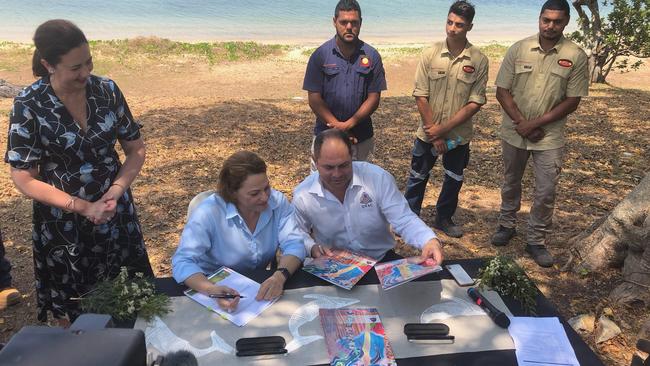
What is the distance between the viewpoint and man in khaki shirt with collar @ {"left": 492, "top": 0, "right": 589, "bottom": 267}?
12.5ft

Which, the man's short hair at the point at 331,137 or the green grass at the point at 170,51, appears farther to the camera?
the green grass at the point at 170,51

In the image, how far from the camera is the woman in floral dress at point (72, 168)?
243 cm

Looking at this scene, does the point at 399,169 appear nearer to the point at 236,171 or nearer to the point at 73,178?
the point at 236,171

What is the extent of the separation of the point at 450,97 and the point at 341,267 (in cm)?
241

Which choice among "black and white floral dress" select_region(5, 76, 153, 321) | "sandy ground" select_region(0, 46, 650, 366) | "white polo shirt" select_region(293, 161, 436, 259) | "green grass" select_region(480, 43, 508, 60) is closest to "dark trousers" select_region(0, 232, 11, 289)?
"sandy ground" select_region(0, 46, 650, 366)

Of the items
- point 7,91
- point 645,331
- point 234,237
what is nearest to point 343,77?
point 234,237

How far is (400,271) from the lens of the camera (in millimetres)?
2266

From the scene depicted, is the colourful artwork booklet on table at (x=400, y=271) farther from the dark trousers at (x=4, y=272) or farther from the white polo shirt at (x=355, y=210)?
the dark trousers at (x=4, y=272)

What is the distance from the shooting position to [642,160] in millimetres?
6344

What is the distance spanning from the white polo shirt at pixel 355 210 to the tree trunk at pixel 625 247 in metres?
1.85

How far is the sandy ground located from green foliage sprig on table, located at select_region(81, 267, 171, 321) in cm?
190

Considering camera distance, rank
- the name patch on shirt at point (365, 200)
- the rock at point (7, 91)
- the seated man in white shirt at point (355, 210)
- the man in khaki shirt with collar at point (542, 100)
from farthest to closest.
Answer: the rock at point (7, 91) → the man in khaki shirt with collar at point (542, 100) → the name patch on shirt at point (365, 200) → the seated man in white shirt at point (355, 210)

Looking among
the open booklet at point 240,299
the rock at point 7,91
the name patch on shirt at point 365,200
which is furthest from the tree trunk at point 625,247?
the rock at point 7,91

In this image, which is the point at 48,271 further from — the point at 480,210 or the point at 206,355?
the point at 480,210
